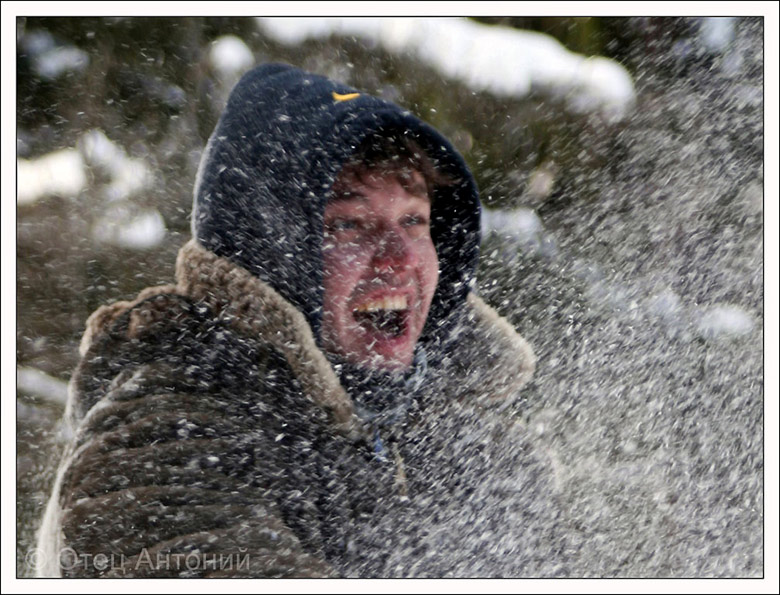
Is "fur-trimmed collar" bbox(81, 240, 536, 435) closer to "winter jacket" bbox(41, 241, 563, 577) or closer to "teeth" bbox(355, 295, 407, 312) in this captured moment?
"winter jacket" bbox(41, 241, 563, 577)

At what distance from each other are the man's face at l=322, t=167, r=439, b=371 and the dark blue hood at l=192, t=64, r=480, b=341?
15 cm

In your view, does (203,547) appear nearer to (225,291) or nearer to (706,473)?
(225,291)

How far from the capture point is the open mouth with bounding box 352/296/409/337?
46.4 inches

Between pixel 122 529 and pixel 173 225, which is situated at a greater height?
pixel 173 225

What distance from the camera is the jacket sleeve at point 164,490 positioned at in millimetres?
787

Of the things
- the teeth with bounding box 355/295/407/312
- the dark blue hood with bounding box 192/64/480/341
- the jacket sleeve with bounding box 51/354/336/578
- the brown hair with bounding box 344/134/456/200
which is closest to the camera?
the jacket sleeve with bounding box 51/354/336/578

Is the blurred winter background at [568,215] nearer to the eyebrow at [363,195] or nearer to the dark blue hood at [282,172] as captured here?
Result: the eyebrow at [363,195]

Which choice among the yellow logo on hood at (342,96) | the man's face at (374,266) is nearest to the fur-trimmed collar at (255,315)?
the man's face at (374,266)

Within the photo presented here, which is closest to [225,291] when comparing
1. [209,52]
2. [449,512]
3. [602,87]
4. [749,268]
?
[449,512]

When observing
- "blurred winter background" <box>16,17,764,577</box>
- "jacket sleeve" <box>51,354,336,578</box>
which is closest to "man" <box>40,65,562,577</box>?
"jacket sleeve" <box>51,354,336,578</box>

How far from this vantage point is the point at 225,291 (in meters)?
0.88

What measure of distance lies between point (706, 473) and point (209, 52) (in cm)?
209

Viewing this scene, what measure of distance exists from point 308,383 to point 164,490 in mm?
247

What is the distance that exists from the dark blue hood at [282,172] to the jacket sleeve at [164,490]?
225 millimetres
